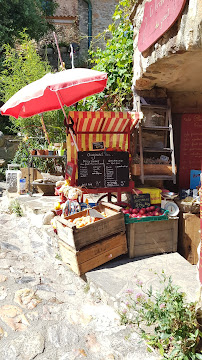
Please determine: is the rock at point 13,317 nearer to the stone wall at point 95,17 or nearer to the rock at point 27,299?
the rock at point 27,299

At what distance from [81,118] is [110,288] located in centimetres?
241

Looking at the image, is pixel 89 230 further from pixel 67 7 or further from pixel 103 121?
pixel 67 7

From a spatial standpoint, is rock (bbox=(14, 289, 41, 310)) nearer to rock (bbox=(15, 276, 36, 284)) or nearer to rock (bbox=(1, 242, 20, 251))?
rock (bbox=(15, 276, 36, 284))

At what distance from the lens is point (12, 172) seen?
26.6 ft

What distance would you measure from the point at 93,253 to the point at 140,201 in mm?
1204

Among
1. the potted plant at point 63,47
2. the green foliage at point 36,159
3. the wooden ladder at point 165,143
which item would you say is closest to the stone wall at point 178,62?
the wooden ladder at point 165,143

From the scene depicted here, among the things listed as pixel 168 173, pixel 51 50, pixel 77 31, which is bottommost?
pixel 168 173

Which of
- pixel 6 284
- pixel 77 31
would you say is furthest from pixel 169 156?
pixel 77 31

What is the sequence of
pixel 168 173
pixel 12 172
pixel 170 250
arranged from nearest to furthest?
1. pixel 170 250
2. pixel 168 173
3. pixel 12 172

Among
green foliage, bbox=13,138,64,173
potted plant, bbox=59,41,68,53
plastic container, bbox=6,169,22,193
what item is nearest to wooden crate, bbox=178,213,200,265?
green foliage, bbox=13,138,64,173

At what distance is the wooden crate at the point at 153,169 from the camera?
4836 millimetres

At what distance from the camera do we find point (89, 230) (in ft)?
12.1

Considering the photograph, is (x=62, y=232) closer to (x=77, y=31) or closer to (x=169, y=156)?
(x=169, y=156)

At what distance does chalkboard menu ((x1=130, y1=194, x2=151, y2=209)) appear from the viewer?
452 cm
